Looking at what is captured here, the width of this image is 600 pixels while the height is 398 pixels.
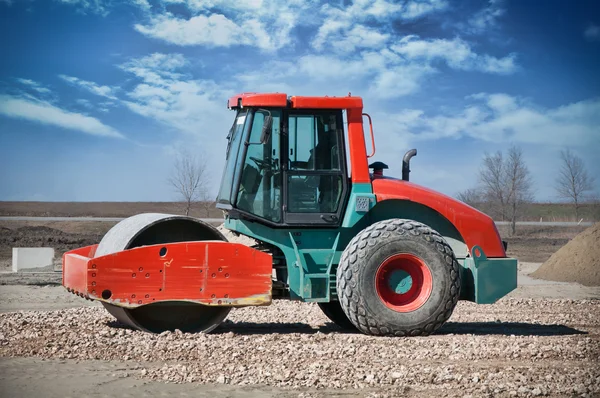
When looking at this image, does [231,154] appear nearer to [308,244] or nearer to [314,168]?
[314,168]

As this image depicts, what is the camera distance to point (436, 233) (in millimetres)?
8727

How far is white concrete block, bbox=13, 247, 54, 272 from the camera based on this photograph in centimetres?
1870

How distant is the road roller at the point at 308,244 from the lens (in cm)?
833

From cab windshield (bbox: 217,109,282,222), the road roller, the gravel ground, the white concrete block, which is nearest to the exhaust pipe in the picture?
the road roller

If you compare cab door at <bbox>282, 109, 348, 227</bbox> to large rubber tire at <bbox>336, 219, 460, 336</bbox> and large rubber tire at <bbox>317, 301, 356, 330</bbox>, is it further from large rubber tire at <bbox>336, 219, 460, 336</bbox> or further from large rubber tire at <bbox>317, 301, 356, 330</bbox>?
large rubber tire at <bbox>317, 301, 356, 330</bbox>

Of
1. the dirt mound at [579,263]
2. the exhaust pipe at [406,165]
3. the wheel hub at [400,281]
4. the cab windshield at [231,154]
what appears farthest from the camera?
the dirt mound at [579,263]

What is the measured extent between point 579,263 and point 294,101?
13.3 metres

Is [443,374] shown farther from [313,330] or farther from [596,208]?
[596,208]

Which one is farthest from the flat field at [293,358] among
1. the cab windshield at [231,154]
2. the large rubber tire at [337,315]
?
the cab windshield at [231,154]

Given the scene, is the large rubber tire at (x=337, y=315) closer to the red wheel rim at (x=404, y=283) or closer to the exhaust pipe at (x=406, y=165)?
the red wheel rim at (x=404, y=283)

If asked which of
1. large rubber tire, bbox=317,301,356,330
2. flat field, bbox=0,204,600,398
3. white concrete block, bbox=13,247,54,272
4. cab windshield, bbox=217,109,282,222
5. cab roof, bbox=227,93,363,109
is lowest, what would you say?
flat field, bbox=0,204,600,398

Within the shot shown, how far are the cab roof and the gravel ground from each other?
2.73 meters

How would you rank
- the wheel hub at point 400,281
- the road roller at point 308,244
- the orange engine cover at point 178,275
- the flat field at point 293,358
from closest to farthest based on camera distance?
the flat field at point 293,358 → the orange engine cover at point 178,275 → the road roller at point 308,244 → the wheel hub at point 400,281

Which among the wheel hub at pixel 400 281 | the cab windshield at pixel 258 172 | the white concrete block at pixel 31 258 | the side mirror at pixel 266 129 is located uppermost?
the side mirror at pixel 266 129
